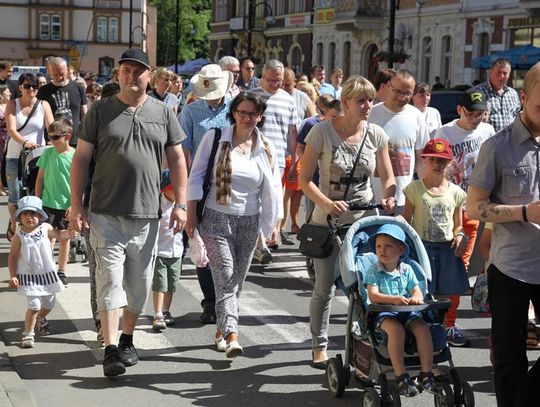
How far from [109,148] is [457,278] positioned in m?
2.73

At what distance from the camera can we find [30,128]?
40.1ft

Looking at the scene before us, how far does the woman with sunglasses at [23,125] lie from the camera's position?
12172mm

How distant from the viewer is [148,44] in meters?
103

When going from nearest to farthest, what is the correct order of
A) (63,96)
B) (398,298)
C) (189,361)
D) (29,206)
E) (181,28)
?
(398,298), (189,361), (29,206), (63,96), (181,28)

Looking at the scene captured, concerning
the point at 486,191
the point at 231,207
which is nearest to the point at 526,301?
the point at 486,191

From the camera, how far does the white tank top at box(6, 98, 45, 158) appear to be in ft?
40.0

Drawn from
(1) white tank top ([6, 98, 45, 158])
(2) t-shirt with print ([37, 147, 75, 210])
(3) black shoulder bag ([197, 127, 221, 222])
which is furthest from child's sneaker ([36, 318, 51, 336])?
(1) white tank top ([6, 98, 45, 158])

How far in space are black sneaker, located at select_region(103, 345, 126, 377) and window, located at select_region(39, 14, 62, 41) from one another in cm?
9838

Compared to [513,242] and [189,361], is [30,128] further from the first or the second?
[513,242]

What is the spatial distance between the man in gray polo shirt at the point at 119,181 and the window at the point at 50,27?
3862 inches

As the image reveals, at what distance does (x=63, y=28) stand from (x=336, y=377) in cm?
9909

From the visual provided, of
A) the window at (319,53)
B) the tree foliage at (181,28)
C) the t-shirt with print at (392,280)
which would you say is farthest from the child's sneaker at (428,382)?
the tree foliage at (181,28)

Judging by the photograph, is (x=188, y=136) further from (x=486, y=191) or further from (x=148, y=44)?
(x=148, y=44)

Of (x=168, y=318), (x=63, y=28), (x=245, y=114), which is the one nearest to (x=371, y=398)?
(x=245, y=114)
